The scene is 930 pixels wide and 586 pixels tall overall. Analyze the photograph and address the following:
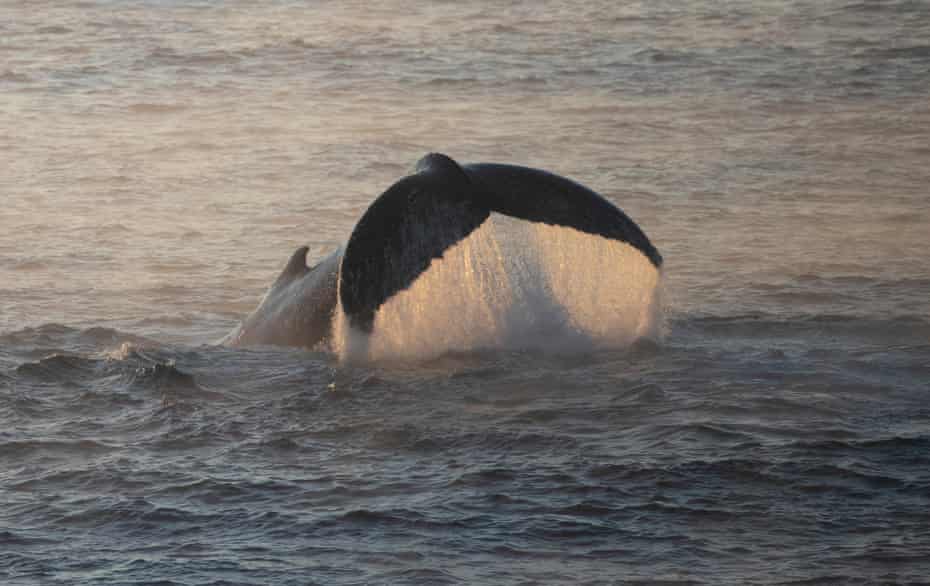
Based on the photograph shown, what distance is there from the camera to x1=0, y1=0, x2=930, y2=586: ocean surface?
640 centimetres

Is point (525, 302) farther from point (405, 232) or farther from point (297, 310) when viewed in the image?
point (405, 232)

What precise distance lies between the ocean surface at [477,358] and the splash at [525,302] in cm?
4

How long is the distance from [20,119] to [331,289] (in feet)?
47.0

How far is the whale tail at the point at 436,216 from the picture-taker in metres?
8.24

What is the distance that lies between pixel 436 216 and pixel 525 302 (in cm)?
136

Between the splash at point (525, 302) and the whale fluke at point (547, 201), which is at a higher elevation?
the whale fluke at point (547, 201)

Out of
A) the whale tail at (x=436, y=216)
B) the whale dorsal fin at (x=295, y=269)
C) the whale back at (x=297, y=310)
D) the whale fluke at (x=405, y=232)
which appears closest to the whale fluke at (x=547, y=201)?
the whale tail at (x=436, y=216)

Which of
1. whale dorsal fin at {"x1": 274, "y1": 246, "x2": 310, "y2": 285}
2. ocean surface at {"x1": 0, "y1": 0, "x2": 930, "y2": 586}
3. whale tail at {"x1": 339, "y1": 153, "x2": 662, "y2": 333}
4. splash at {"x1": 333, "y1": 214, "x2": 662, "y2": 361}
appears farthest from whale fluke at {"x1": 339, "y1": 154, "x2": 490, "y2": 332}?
whale dorsal fin at {"x1": 274, "y1": 246, "x2": 310, "y2": 285}

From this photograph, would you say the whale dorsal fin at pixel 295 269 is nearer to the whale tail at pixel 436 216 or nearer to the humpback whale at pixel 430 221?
the humpback whale at pixel 430 221

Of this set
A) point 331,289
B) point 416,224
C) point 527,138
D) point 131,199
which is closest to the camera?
point 416,224

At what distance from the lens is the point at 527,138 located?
65.5 ft

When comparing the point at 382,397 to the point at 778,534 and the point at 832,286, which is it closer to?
the point at 778,534

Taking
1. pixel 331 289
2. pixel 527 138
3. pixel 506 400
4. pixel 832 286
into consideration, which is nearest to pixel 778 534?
pixel 506 400

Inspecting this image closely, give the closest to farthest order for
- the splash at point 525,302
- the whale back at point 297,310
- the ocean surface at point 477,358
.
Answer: the ocean surface at point 477,358 < the splash at point 525,302 < the whale back at point 297,310
